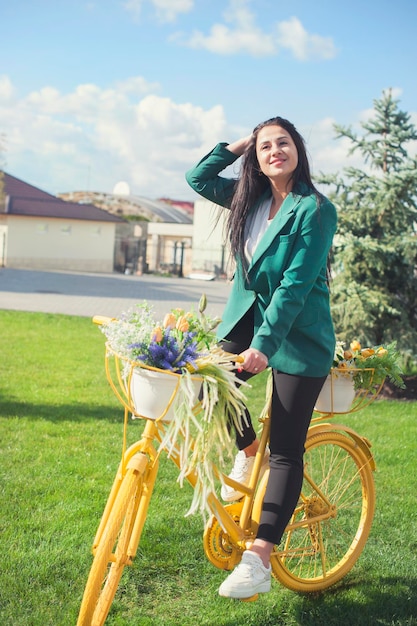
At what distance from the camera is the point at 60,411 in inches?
258

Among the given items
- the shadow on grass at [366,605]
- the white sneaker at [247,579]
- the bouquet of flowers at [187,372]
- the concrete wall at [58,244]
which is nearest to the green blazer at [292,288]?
the bouquet of flowers at [187,372]

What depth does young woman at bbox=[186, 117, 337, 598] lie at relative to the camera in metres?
2.78

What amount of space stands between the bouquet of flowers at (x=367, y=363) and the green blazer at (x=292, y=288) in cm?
37

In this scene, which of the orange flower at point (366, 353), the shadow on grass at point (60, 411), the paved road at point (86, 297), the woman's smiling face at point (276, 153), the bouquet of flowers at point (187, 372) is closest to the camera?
the bouquet of flowers at point (187, 372)

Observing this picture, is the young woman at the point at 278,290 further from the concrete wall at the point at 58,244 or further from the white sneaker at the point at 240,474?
the concrete wall at the point at 58,244

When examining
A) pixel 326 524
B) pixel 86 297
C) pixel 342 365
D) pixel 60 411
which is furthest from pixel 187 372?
pixel 86 297

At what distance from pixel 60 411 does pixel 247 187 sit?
406 cm

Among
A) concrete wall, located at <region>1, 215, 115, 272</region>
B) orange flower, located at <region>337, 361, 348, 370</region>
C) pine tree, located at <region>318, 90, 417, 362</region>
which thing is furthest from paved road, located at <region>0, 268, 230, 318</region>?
orange flower, located at <region>337, 361, 348, 370</region>

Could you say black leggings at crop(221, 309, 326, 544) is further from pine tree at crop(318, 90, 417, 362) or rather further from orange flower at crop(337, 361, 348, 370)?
pine tree at crop(318, 90, 417, 362)

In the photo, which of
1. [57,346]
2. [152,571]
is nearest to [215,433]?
[152,571]

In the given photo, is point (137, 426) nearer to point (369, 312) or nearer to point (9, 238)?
point (369, 312)

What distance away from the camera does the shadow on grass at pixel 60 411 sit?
6.31 m

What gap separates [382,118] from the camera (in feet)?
27.8


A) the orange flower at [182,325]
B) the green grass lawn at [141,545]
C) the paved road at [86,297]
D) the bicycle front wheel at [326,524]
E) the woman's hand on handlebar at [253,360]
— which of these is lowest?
the paved road at [86,297]
